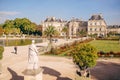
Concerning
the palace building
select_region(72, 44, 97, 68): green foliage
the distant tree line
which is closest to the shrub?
select_region(72, 44, 97, 68): green foliage

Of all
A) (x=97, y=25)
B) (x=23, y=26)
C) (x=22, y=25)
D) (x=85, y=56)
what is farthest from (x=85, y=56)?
(x=97, y=25)

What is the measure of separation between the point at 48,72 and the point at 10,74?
283 cm

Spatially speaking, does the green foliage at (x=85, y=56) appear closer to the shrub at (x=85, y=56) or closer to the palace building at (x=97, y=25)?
the shrub at (x=85, y=56)

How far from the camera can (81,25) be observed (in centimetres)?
9712

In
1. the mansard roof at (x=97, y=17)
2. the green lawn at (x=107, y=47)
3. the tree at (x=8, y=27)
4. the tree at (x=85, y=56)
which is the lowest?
the green lawn at (x=107, y=47)

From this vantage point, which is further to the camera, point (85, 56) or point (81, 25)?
Answer: point (81, 25)

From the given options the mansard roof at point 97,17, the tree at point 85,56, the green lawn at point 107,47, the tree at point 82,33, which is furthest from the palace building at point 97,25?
the tree at point 85,56

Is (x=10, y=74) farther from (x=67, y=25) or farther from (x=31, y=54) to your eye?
(x=67, y=25)

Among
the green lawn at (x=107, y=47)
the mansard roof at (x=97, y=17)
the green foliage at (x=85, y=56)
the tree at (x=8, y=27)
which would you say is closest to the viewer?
the green foliage at (x=85, y=56)

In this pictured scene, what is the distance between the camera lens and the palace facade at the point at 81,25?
298ft

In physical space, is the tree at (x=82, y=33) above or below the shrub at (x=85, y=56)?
above

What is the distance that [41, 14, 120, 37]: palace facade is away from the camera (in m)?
90.7

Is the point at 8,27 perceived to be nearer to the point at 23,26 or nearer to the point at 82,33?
the point at 23,26

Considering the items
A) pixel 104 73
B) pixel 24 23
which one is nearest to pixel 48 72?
pixel 104 73
